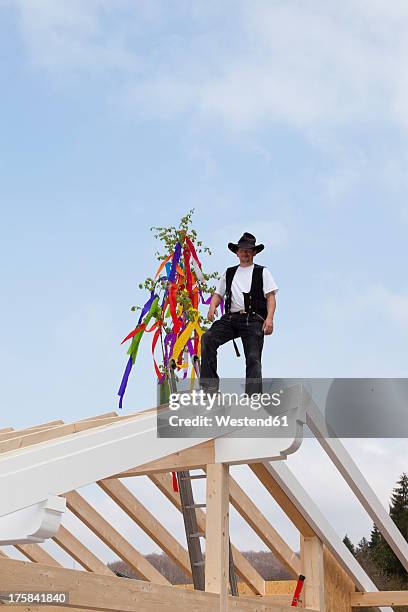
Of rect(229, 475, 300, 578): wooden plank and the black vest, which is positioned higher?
the black vest

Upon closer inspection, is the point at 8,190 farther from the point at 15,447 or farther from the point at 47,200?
the point at 15,447

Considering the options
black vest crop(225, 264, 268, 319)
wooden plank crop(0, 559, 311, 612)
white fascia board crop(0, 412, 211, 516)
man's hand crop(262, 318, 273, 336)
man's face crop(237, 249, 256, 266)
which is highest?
man's face crop(237, 249, 256, 266)

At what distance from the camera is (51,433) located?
555 cm

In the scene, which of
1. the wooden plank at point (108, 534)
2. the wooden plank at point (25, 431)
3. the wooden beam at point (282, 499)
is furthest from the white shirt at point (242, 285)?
the wooden plank at point (108, 534)

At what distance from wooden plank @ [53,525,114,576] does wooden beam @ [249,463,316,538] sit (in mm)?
2269

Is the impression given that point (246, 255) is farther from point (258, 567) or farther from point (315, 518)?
point (258, 567)

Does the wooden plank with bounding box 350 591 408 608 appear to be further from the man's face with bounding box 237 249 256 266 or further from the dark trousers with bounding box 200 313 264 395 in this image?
the man's face with bounding box 237 249 256 266

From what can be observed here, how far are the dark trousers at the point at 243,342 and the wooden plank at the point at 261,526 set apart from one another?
221 centimetres

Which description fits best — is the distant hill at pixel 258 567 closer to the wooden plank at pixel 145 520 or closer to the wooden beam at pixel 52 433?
the wooden plank at pixel 145 520

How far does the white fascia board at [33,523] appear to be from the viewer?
396 cm

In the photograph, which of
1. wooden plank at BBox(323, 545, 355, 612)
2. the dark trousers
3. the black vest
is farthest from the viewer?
wooden plank at BBox(323, 545, 355, 612)

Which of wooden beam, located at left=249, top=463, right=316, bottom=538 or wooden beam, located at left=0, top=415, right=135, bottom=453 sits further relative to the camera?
wooden beam, located at left=249, top=463, right=316, bottom=538

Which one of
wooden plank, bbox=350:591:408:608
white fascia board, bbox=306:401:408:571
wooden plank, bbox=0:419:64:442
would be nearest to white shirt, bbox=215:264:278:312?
white fascia board, bbox=306:401:408:571

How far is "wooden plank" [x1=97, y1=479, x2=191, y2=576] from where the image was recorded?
8148 millimetres
